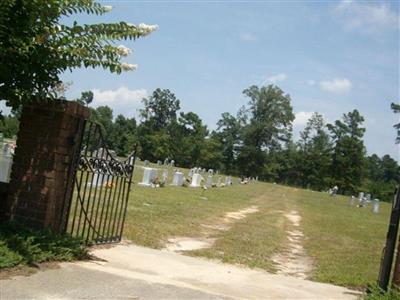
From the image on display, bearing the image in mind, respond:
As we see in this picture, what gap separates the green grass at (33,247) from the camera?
5.81 metres

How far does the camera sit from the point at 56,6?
6.22 m

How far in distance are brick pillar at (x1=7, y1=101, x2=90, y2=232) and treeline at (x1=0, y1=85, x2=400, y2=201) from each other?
255 feet

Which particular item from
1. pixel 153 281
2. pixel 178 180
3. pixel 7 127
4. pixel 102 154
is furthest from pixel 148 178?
pixel 153 281

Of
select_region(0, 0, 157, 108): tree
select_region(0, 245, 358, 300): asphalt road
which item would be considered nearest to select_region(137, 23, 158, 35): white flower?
select_region(0, 0, 157, 108): tree

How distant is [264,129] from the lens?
94062 mm

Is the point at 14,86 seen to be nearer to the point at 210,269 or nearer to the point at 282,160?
the point at 210,269

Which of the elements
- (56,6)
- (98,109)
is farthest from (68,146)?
(98,109)

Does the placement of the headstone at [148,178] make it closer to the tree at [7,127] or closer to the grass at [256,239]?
the grass at [256,239]

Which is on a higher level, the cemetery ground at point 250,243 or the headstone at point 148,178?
the headstone at point 148,178

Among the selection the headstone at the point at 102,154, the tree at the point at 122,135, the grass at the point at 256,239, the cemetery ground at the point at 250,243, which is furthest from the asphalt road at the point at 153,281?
the tree at the point at 122,135

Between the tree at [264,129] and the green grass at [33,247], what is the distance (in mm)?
87723

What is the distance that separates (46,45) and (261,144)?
299 ft

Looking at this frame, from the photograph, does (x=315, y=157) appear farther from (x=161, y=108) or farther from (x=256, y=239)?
(x=256, y=239)

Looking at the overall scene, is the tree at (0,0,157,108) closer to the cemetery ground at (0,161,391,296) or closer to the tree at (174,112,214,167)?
the cemetery ground at (0,161,391,296)
